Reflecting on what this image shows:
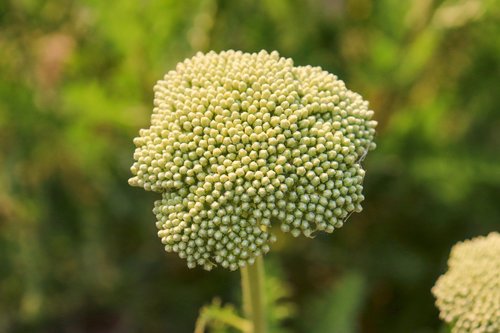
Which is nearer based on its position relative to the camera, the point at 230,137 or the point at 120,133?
the point at 230,137

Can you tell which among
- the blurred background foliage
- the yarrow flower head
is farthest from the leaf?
the yarrow flower head

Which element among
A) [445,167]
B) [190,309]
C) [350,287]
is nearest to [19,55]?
[190,309]

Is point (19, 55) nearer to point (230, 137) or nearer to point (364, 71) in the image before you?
point (364, 71)

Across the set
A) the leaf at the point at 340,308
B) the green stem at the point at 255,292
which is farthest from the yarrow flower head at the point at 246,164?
the leaf at the point at 340,308

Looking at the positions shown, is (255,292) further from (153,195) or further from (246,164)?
(153,195)

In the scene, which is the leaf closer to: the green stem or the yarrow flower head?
the green stem

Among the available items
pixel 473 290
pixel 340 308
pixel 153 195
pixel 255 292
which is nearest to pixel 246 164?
pixel 255 292

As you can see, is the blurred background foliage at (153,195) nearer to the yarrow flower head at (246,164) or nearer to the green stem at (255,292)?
the green stem at (255,292)
